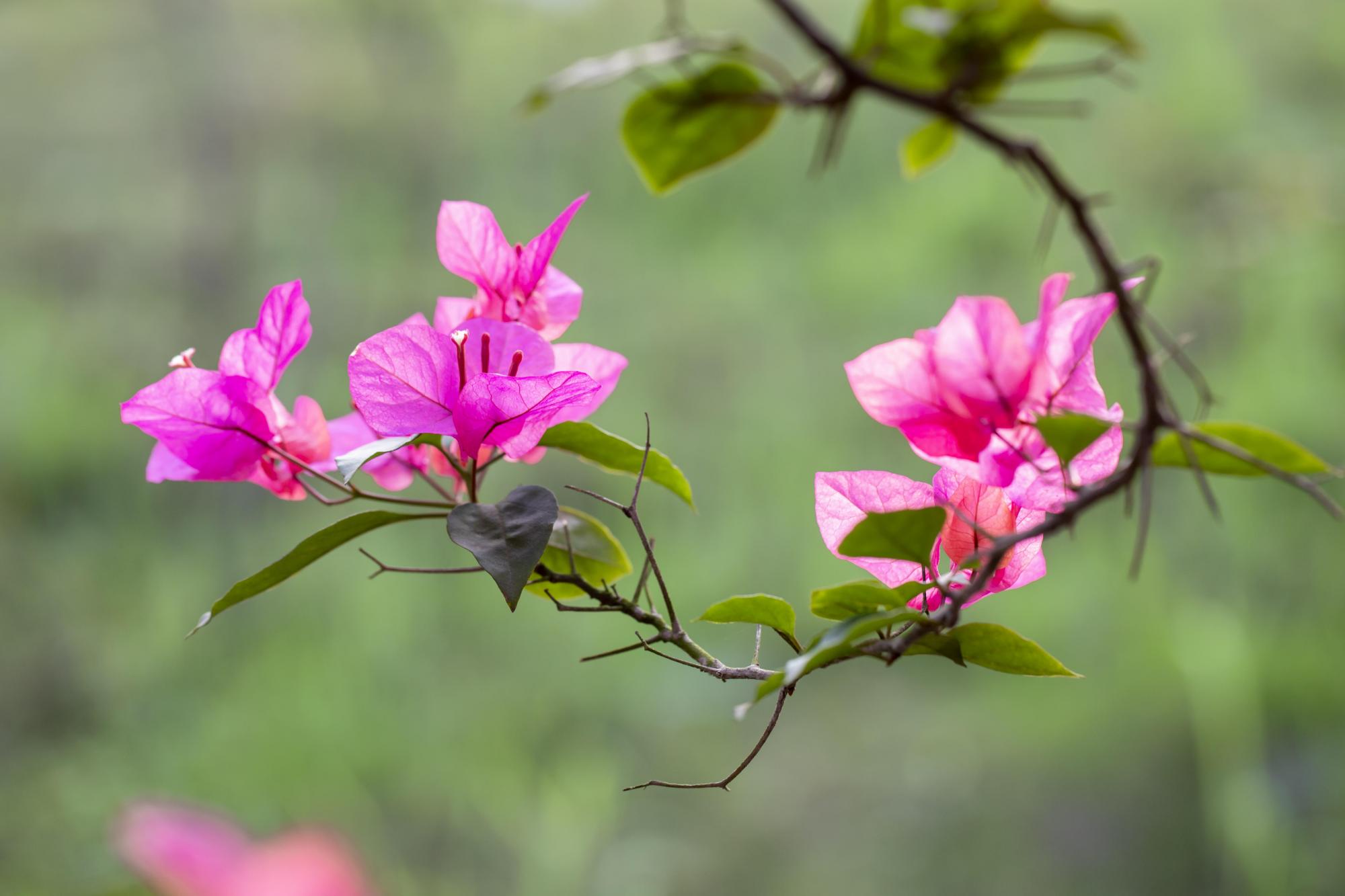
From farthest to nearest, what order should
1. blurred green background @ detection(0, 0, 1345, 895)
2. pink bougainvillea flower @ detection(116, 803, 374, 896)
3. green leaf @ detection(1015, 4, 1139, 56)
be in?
blurred green background @ detection(0, 0, 1345, 895) < pink bougainvillea flower @ detection(116, 803, 374, 896) < green leaf @ detection(1015, 4, 1139, 56)

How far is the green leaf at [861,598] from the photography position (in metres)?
0.29

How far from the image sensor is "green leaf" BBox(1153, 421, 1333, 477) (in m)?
0.24

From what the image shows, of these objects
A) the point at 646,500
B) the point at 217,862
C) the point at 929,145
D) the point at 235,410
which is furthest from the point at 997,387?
the point at 646,500

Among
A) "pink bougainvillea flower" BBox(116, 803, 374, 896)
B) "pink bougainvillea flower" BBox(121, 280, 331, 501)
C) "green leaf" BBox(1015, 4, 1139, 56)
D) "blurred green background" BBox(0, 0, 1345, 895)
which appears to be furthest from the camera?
"blurred green background" BBox(0, 0, 1345, 895)

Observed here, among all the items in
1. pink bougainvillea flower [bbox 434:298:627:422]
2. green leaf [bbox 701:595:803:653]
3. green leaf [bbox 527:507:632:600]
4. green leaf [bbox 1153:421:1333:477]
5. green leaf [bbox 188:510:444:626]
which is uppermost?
green leaf [bbox 1153:421:1333:477]

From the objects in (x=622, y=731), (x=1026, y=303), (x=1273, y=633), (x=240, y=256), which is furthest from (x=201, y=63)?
(x=1273, y=633)

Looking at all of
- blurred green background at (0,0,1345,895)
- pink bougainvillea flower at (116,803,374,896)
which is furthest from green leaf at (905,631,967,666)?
blurred green background at (0,0,1345,895)

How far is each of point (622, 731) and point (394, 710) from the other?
405 millimetres

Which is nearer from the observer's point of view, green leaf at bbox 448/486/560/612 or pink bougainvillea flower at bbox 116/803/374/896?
green leaf at bbox 448/486/560/612

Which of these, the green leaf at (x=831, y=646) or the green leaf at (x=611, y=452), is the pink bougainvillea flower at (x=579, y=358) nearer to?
the green leaf at (x=611, y=452)

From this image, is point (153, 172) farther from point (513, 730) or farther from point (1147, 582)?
point (1147, 582)

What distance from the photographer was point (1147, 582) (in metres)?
1.91

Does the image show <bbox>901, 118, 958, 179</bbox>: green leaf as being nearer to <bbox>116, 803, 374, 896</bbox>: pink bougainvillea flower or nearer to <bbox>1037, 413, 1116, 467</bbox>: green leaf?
<bbox>1037, 413, 1116, 467</bbox>: green leaf

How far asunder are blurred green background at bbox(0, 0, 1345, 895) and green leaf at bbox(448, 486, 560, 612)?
1.54m
